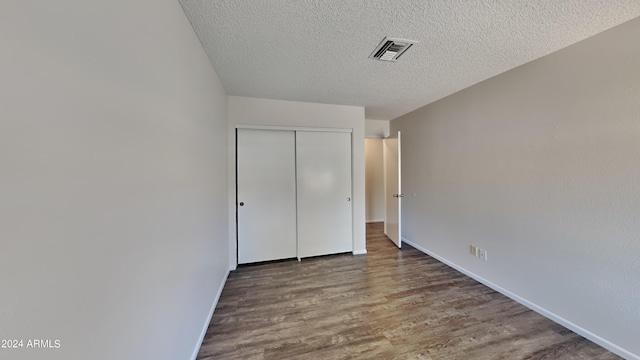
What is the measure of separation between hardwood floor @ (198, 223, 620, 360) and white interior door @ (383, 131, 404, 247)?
98 cm

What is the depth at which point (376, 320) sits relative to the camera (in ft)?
6.42

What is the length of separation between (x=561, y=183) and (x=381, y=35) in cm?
195

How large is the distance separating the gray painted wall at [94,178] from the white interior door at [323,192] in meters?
1.95

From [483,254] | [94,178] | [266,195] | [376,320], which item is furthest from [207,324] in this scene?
[483,254]

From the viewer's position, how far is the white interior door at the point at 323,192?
3.26 m

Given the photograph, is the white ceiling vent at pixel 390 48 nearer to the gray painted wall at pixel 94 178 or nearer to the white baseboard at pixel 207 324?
the gray painted wall at pixel 94 178

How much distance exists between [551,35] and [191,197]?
293 cm

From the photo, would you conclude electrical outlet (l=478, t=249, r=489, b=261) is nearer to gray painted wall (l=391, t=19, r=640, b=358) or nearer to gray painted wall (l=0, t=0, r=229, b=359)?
gray painted wall (l=391, t=19, r=640, b=358)

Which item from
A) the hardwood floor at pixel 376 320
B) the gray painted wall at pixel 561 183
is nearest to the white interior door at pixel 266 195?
the hardwood floor at pixel 376 320

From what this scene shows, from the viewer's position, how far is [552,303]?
194 centimetres

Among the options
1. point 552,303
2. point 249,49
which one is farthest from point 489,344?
point 249,49

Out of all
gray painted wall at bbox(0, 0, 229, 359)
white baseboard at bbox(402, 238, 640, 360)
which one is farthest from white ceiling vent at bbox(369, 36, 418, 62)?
white baseboard at bbox(402, 238, 640, 360)

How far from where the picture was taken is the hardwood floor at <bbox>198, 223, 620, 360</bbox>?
1624 millimetres

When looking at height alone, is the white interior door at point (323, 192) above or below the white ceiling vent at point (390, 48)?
below
